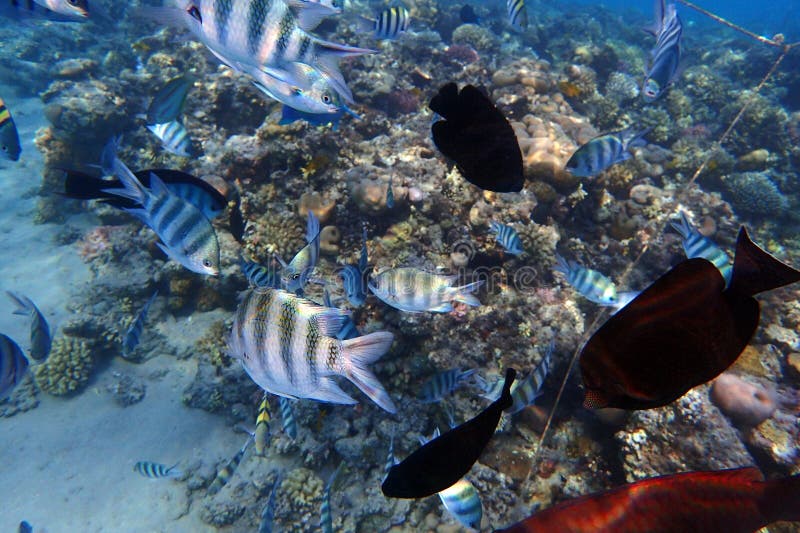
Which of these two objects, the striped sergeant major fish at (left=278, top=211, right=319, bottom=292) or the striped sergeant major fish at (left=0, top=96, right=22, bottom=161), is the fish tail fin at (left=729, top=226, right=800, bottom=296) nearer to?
the striped sergeant major fish at (left=278, top=211, right=319, bottom=292)

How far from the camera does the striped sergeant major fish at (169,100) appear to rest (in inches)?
179

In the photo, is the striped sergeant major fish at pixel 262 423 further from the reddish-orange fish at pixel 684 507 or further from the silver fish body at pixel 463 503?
the reddish-orange fish at pixel 684 507

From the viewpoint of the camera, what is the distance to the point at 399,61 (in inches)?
421

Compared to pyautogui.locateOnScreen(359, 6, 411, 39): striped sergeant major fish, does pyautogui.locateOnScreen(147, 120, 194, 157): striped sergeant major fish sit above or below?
below

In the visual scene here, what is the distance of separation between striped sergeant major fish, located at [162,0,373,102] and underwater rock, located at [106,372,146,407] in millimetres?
5916

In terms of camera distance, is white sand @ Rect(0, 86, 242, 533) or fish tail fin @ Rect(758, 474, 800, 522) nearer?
fish tail fin @ Rect(758, 474, 800, 522)

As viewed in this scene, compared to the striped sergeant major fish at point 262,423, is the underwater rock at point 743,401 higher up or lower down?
higher up

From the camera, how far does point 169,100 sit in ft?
15.1

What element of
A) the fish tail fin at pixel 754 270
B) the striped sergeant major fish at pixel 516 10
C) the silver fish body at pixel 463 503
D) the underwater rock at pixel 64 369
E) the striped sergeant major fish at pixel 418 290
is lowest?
the underwater rock at pixel 64 369

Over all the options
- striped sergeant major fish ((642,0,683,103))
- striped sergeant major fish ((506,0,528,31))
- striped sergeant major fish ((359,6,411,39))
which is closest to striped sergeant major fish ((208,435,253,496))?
striped sergeant major fish ((359,6,411,39))

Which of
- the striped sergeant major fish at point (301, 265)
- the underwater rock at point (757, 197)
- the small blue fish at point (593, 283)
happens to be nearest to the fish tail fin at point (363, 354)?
the striped sergeant major fish at point (301, 265)

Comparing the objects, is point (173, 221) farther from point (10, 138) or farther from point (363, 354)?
point (10, 138)

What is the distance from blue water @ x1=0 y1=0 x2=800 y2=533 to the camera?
7.95 ft

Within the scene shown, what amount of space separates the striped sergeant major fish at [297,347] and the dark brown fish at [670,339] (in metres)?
0.85
